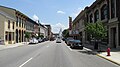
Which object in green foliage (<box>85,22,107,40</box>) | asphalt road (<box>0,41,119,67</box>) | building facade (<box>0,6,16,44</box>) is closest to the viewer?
asphalt road (<box>0,41,119,67</box>)

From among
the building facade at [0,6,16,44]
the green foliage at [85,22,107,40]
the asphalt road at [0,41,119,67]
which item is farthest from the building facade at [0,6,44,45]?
the asphalt road at [0,41,119,67]

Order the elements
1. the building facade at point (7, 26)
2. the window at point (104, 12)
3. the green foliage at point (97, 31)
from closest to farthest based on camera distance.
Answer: the green foliage at point (97, 31)
the window at point (104, 12)
the building facade at point (7, 26)

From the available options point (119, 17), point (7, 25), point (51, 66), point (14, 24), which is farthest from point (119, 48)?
point (14, 24)

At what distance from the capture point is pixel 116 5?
29312 millimetres

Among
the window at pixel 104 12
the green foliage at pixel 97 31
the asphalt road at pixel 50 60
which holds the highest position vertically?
the window at pixel 104 12

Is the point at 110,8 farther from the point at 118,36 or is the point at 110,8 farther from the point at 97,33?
the point at 97,33

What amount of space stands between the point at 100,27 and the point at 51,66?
15245 mm

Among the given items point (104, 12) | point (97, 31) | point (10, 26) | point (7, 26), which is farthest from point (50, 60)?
point (10, 26)

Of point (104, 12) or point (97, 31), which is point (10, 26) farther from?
point (97, 31)

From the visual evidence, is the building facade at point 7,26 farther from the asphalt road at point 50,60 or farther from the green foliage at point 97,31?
the asphalt road at point 50,60

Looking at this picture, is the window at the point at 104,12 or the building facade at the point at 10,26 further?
the building facade at the point at 10,26

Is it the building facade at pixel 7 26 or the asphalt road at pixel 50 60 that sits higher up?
the building facade at pixel 7 26

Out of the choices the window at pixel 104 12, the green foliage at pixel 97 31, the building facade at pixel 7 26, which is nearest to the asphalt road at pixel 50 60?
the green foliage at pixel 97 31

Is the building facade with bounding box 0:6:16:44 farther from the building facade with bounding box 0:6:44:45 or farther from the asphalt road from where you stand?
the asphalt road
